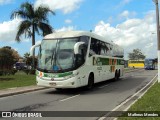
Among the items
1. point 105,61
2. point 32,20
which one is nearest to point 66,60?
point 105,61

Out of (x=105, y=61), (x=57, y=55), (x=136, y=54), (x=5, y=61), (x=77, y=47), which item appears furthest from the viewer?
(x=136, y=54)

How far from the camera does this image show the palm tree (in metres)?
40.7

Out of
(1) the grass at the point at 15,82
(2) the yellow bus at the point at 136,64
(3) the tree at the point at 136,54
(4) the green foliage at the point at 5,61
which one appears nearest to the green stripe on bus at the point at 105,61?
(1) the grass at the point at 15,82

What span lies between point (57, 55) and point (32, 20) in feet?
77.3

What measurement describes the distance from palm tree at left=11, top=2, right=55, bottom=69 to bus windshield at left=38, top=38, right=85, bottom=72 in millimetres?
21478

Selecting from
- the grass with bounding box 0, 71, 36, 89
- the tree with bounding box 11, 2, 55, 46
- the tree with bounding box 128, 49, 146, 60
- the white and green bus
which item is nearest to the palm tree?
the tree with bounding box 11, 2, 55, 46

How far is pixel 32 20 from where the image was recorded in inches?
1635

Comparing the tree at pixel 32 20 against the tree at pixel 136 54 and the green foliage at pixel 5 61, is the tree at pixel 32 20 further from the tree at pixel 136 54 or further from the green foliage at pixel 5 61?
the tree at pixel 136 54

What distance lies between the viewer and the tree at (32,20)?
134ft

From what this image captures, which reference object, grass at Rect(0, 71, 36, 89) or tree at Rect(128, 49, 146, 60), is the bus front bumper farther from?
tree at Rect(128, 49, 146, 60)

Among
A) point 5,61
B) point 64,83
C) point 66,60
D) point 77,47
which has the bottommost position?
point 64,83

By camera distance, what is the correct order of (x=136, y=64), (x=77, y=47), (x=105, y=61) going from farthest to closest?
1. (x=136, y=64)
2. (x=105, y=61)
3. (x=77, y=47)

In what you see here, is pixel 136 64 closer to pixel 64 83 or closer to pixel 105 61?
pixel 105 61

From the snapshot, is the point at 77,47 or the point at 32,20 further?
the point at 32,20
